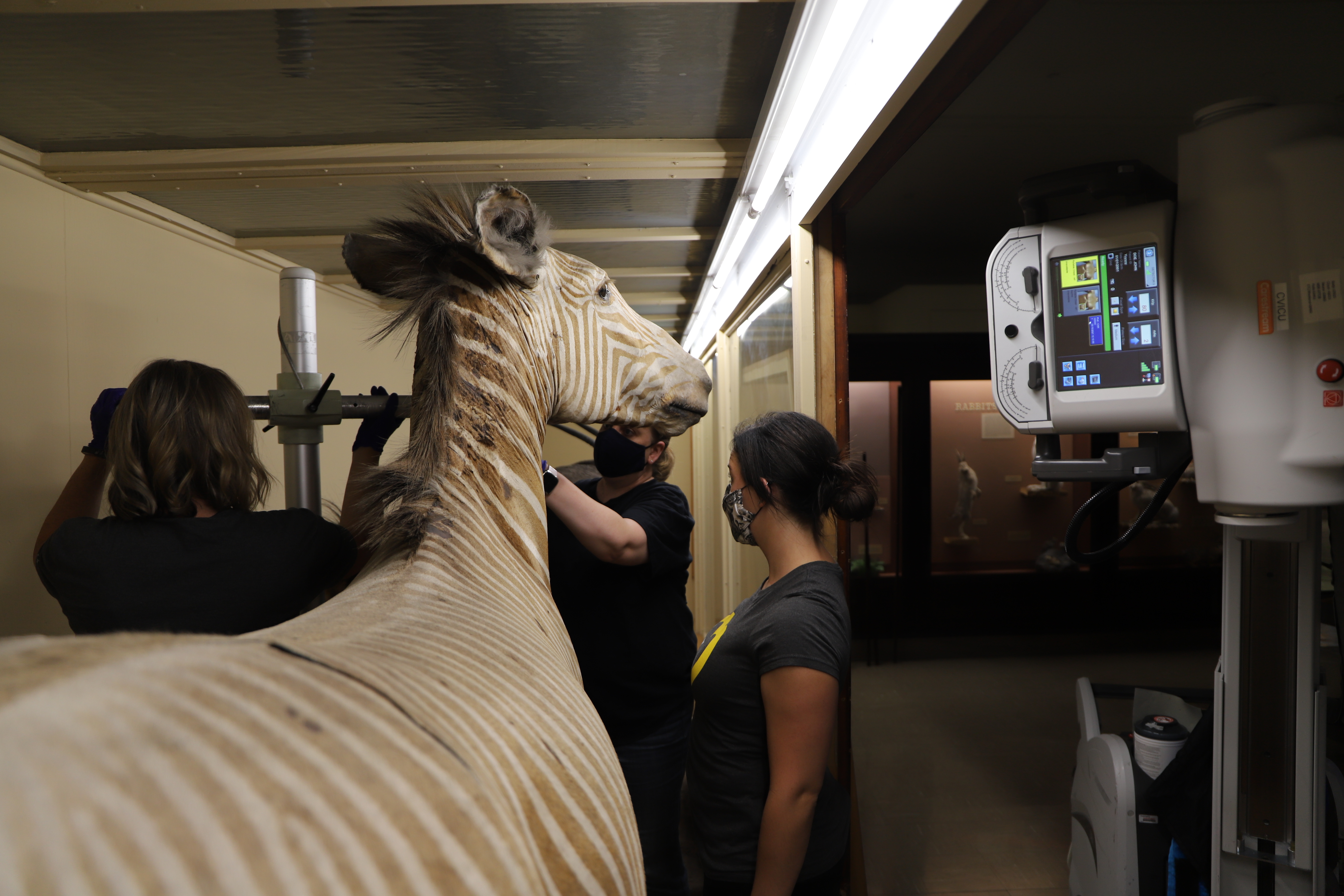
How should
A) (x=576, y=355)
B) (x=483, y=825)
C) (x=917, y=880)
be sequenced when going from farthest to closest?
1. (x=917, y=880)
2. (x=576, y=355)
3. (x=483, y=825)

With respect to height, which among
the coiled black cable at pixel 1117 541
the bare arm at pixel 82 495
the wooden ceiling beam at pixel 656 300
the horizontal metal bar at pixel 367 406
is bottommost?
the coiled black cable at pixel 1117 541

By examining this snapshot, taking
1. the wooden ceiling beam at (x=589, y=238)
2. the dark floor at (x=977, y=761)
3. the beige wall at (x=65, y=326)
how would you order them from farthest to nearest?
A: the wooden ceiling beam at (x=589, y=238)
the dark floor at (x=977, y=761)
the beige wall at (x=65, y=326)

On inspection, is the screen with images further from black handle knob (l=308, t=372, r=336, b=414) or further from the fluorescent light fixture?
black handle knob (l=308, t=372, r=336, b=414)

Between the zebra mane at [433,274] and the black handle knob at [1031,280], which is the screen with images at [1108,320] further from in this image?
the zebra mane at [433,274]

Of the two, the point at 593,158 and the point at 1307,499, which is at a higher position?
the point at 593,158

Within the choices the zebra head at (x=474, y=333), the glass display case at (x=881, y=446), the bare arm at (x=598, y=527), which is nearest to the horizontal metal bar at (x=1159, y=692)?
the bare arm at (x=598, y=527)

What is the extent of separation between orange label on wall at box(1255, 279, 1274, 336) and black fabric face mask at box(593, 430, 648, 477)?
123 cm

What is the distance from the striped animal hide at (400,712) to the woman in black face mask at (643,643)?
1.67ft

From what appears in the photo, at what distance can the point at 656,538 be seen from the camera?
1.58 metres

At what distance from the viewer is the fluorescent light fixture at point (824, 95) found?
124 centimetres

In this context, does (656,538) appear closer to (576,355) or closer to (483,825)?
(576,355)

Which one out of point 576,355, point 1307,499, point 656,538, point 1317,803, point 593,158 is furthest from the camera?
point 593,158

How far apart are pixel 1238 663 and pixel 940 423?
15.5 feet

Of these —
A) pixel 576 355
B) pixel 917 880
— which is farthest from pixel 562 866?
pixel 917 880
